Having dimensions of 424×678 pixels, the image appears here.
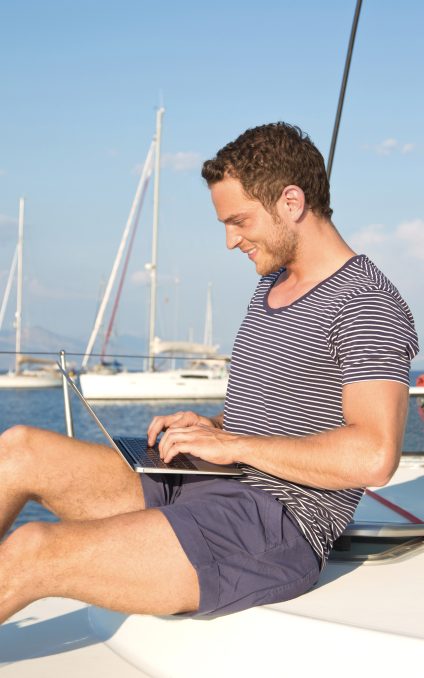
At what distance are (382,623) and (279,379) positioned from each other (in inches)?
23.8

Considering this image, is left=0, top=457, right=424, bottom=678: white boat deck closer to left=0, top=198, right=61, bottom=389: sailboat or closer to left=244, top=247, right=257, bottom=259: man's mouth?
left=244, top=247, right=257, bottom=259: man's mouth

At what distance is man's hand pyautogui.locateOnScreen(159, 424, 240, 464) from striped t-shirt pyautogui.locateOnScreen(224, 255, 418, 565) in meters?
0.10

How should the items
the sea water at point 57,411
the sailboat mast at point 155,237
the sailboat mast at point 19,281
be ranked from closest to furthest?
the sea water at point 57,411, the sailboat mast at point 155,237, the sailboat mast at point 19,281

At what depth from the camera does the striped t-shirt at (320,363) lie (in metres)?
1.90

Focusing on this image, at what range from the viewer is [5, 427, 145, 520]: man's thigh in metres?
2.10

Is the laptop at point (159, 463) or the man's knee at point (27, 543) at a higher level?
the laptop at point (159, 463)

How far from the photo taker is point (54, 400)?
43094 millimetres

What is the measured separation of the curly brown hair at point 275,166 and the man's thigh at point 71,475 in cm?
76

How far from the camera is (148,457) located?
209 centimetres

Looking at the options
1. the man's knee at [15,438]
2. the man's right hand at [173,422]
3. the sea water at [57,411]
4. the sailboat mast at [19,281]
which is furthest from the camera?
the sailboat mast at [19,281]

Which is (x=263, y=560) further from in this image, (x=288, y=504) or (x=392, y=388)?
(x=392, y=388)

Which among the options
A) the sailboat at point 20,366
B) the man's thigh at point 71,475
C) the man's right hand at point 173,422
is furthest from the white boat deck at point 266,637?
the sailboat at point 20,366

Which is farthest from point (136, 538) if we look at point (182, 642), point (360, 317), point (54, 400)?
point (54, 400)

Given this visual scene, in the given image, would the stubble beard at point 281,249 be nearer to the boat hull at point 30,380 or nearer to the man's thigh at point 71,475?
the man's thigh at point 71,475
